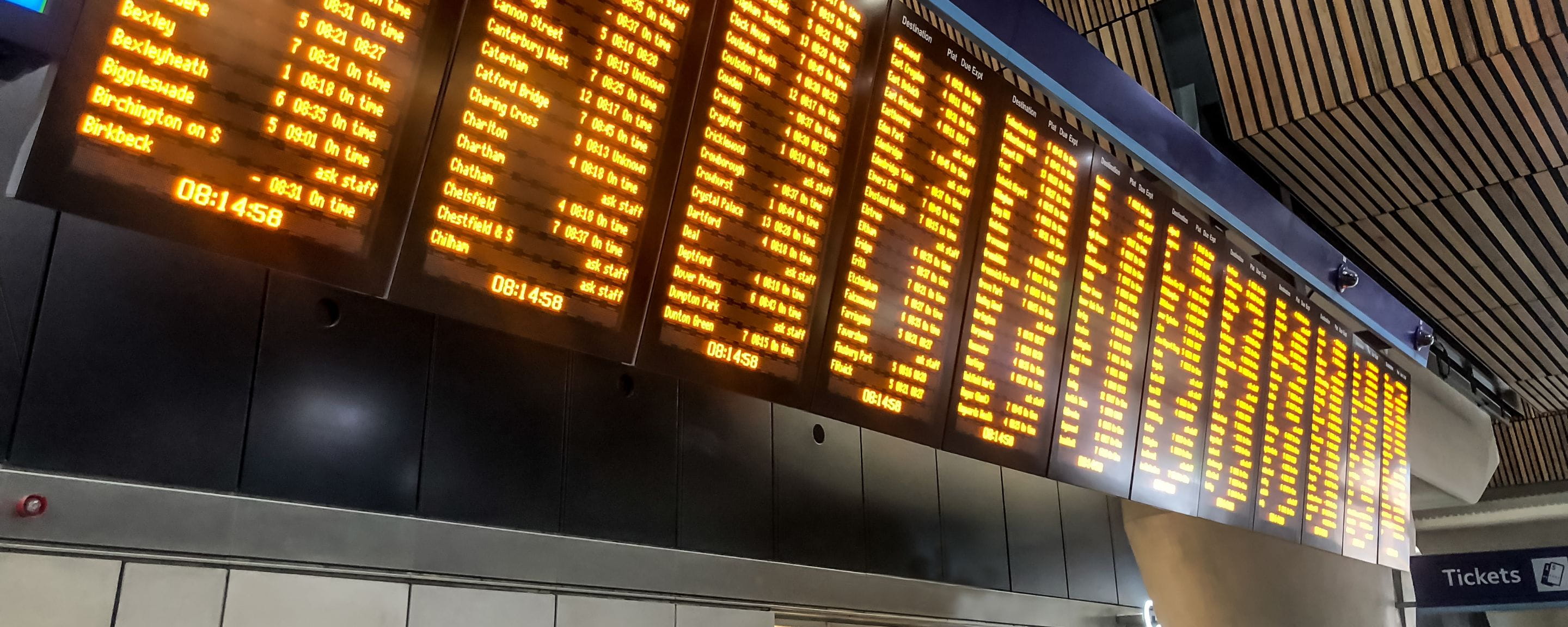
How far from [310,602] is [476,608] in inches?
22.3

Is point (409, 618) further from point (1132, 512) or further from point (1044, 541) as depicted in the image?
point (1132, 512)

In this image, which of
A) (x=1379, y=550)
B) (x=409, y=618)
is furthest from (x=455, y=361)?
(x=1379, y=550)

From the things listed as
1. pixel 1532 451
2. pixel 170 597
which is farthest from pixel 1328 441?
pixel 1532 451

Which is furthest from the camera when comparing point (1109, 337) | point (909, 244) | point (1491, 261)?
point (1491, 261)

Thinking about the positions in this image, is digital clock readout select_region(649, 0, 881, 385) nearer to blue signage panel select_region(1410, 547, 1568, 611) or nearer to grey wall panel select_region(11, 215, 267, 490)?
grey wall panel select_region(11, 215, 267, 490)

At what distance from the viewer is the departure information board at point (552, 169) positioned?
2.75 m

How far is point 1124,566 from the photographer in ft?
21.6

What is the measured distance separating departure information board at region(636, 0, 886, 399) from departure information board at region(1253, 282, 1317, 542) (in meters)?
3.77

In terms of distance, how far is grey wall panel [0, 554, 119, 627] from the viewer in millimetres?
2477

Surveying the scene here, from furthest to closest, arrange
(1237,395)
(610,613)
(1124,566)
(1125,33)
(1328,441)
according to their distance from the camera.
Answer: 1. (1125,33)
2. (1328,441)
3. (1124,566)
4. (1237,395)
5. (610,613)

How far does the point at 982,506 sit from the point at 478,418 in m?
3.12

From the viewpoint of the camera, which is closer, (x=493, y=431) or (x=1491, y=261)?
(x=493, y=431)

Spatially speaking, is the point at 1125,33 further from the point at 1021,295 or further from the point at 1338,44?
the point at 1021,295

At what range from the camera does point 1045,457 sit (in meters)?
4.48
